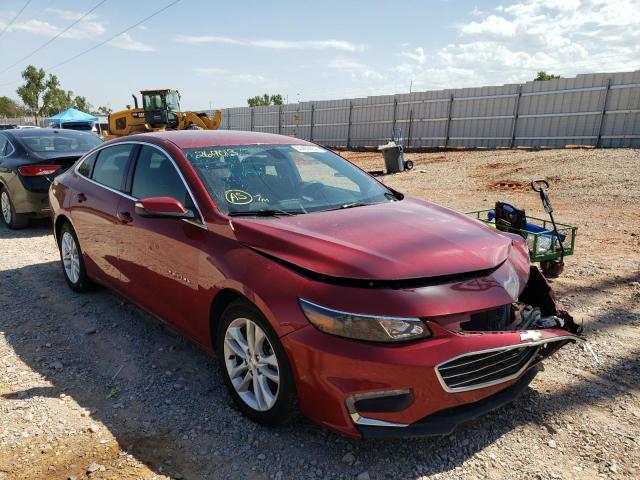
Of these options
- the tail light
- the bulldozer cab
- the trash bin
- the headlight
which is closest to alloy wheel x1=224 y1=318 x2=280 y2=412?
the headlight

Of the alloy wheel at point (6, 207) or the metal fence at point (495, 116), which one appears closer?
the alloy wheel at point (6, 207)

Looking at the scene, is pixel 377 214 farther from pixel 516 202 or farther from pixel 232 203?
pixel 516 202

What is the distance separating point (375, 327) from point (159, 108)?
80.0 ft

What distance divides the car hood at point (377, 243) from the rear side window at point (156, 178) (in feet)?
2.11

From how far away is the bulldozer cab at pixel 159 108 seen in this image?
23672 mm

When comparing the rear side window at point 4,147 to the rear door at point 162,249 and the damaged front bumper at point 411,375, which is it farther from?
the damaged front bumper at point 411,375

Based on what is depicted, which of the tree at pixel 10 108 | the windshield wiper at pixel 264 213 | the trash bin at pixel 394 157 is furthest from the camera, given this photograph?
the tree at pixel 10 108

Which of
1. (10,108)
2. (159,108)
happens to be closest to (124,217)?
(159,108)

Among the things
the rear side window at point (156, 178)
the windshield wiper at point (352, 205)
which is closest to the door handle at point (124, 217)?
the rear side window at point (156, 178)

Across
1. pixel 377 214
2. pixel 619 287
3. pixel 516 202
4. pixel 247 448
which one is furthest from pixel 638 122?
pixel 247 448

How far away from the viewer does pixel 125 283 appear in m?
4.07

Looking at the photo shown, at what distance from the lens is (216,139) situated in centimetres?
387

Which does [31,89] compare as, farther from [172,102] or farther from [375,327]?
[375,327]

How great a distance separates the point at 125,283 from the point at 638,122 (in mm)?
19095
